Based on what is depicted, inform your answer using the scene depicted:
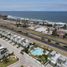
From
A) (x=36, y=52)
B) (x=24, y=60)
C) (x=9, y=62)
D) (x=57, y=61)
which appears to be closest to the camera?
(x=9, y=62)

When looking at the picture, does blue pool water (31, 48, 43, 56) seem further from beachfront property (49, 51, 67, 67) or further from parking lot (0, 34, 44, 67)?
beachfront property (49, 51, 67, 67)

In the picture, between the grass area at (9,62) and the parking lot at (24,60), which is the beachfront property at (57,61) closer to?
the parking lot at (24,60)

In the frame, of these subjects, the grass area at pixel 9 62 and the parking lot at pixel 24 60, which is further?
the grass area at pixel 9 62

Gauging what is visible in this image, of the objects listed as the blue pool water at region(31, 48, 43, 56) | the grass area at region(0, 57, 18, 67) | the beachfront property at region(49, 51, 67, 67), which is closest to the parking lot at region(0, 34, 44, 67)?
the grass area at region(0, 57, 18, 67)

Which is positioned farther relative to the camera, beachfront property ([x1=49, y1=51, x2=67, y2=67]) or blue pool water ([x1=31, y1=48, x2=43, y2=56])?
blue pool water ([x1=31, y1=48, x2=43, y2=56])

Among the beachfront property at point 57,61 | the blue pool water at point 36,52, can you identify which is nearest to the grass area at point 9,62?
the blue pool water at point 36,52

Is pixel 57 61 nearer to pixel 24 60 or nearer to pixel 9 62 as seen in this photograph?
pixel 24 60

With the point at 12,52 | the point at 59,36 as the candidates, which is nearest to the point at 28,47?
the point at 12,52

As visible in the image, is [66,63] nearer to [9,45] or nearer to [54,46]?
[54,46]

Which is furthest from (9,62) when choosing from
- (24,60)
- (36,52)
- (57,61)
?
(57,61)

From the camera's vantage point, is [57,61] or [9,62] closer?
[9,62]

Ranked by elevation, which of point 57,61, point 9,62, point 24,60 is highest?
point 57,61
